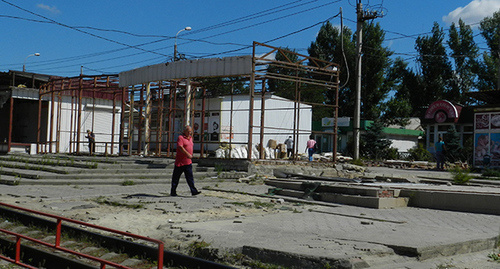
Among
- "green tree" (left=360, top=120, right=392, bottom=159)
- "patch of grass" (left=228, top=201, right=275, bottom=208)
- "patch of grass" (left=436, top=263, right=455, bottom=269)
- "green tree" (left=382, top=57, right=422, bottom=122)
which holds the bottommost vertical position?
"patch of grass" (left=228, top=201, right=275, bottom=208)

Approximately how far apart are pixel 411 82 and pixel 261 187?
45758 mm

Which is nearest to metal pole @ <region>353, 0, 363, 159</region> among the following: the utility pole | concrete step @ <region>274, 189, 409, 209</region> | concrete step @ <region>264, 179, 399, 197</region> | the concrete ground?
the utility pole

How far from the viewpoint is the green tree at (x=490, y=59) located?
2179 inches

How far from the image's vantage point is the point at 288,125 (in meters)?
36.5

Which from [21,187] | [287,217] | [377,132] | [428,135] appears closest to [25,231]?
[287,217]

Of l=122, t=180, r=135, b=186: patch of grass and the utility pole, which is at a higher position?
the utility pole

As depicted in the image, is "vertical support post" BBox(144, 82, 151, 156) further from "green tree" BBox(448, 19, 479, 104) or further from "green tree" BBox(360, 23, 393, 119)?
"green tree" BBox(448, 19, 479, 104)

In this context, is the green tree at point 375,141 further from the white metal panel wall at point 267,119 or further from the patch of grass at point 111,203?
the patch of grass at point 111,203

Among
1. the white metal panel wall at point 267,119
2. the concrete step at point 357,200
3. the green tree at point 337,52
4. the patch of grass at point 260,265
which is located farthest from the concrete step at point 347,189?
the green tree at point 337,52

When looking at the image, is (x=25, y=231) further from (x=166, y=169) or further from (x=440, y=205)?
(x=166, y=169)

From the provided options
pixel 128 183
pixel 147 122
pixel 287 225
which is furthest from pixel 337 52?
pixel 287 225

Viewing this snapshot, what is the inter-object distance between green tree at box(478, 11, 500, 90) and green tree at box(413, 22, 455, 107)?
4.05 metres

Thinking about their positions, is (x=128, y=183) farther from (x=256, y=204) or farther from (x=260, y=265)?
(x=260, y=265)

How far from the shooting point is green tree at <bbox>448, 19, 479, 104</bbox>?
55500 millimetres
